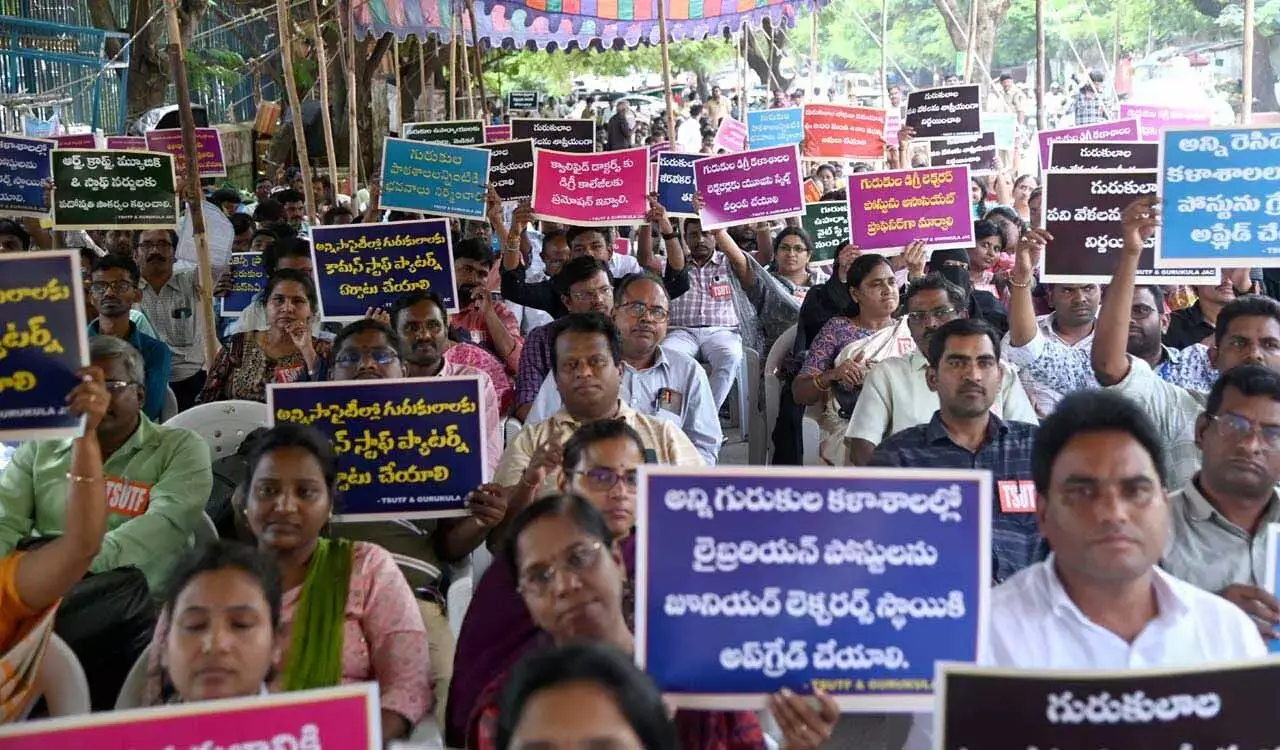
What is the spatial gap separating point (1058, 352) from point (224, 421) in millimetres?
3209

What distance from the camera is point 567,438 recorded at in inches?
174

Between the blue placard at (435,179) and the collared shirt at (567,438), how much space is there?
376cm

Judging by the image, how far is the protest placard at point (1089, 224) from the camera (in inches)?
212

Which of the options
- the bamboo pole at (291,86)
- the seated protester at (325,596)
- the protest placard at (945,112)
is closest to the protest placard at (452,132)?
the bamboo pole at (291,86)

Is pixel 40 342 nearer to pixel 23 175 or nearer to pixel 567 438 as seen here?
pixel 567 438

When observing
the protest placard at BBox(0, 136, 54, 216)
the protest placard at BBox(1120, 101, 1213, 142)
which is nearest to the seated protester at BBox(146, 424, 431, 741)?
the protest placard at BBox(0, 136, 54, 216)

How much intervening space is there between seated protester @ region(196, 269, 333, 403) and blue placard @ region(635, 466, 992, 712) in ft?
11.5

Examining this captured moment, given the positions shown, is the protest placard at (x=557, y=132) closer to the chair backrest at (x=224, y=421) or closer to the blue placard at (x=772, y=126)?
the blue placard at (x=772, y=126)

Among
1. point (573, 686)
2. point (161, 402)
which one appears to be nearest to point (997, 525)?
point (573, 686)

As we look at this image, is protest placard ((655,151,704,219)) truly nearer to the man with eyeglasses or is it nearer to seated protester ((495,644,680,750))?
the man with eyeglasses

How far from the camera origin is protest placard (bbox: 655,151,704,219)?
888 centimetres

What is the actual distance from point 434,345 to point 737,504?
317 cm

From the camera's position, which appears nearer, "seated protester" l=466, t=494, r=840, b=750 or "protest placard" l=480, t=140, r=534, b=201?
"seated protester" l=466, t=494, r=840, b=750

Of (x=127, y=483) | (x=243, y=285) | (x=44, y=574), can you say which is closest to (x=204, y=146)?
(x=243, y=285)
